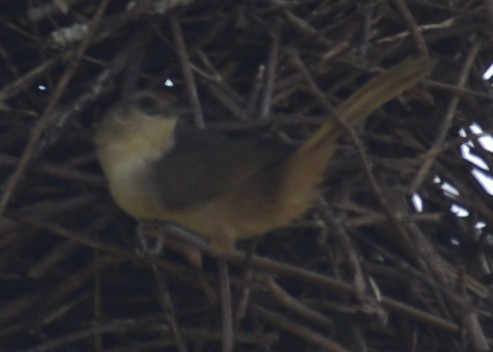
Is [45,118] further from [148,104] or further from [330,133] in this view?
[330,133]

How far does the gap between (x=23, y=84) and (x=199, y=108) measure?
0.98 ft

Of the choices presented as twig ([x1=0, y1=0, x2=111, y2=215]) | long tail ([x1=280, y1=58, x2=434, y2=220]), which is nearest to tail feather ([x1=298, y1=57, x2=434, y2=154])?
long tail ([x1=280, y1=58, x2=434, y2=220])

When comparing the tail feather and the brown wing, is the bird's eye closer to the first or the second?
the brown wing

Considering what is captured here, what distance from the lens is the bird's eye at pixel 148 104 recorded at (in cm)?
262

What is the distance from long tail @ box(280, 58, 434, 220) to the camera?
2510mm

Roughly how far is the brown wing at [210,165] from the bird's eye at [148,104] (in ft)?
0.22

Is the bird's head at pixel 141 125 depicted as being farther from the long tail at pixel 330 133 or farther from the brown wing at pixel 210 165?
the long tail at pixel 330 133

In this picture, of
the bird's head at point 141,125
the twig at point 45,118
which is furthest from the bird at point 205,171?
the twig at point 45,118

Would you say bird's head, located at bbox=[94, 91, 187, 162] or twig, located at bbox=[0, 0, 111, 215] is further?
bird's head, located at bbox=[94, 91, 187, 162]

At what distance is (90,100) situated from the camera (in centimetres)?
265

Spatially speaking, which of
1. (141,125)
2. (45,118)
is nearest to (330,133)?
(141,125)

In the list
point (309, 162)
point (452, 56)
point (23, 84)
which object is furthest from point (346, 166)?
point (23, 84)

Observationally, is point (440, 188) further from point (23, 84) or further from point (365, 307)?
point (23, 84)

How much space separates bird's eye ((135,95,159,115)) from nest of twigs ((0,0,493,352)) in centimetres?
6
